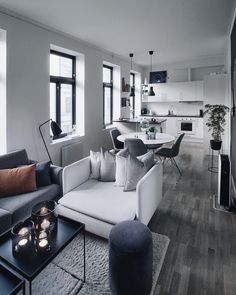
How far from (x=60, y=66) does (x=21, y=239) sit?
3.96m

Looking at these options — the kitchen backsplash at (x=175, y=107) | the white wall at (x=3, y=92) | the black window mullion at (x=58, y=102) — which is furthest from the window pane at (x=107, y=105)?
the white wall at (x=3, y=92)

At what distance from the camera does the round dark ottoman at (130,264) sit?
5.23 feet

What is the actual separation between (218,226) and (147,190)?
110 centimetres

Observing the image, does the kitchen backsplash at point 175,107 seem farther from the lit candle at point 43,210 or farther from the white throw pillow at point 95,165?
the lit candle at point 43,210

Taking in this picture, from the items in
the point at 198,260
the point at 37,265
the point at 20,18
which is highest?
→ the point at 20,18

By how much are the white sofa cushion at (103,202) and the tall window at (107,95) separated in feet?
13.2

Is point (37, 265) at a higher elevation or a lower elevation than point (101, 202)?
lower

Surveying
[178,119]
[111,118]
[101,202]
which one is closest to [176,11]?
[101,202]

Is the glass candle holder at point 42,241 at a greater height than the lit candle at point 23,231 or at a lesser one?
lesser

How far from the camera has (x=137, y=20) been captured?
3705 millimetres

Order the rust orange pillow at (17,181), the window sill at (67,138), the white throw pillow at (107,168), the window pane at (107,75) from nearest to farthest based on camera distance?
the rust orange pillow at (17,181)
the white throw pillow at (107,168)
the window sill at (67,138)
the window pane at (107,75)

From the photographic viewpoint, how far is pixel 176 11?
3328mm

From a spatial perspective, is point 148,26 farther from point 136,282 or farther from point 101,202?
point 136,282

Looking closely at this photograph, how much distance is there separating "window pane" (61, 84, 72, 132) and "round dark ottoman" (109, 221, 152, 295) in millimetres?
3685
